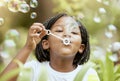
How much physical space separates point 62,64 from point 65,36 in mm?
184

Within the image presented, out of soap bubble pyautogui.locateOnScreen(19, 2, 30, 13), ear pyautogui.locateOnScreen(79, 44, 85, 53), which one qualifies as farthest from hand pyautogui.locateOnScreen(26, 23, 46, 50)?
soap bubble pyautogui.locateOnScreen(19, 2, 30, 13)

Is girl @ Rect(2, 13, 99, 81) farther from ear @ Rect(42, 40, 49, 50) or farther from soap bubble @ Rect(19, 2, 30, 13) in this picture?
soap bubble @ Rect(19, 2, 30, 13)

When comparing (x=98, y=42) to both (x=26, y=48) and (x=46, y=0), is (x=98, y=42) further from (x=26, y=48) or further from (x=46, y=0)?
(x=26, y=48)

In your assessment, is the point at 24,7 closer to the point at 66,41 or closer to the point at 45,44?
the point at 45,44

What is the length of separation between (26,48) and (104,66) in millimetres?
413

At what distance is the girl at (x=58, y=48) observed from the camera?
8.45ft

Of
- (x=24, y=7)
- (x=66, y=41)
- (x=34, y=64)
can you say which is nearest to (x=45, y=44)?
(x=34, y=64)

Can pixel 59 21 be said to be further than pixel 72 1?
No

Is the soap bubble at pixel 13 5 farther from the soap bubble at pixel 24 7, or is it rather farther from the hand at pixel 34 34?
the hand at pixel 34 34

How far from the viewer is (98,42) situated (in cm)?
484

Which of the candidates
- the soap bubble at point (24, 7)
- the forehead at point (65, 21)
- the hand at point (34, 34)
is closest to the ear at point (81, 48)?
the forehead at point (65, 21)

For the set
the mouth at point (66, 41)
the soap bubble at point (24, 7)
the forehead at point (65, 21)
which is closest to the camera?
the mouth at point (66, 41)

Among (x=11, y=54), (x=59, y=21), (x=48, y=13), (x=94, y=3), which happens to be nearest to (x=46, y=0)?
(x=48, y=13)

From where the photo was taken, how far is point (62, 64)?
2.70 m
